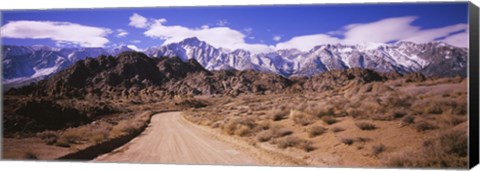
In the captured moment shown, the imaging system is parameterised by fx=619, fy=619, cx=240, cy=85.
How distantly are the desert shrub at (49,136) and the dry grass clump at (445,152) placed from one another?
831cm

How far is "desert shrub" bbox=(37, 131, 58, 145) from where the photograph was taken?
14878 mm

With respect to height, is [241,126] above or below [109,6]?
below

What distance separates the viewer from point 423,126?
41.4ft

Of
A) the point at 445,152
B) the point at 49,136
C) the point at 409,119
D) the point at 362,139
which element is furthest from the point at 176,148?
the point at 445,152

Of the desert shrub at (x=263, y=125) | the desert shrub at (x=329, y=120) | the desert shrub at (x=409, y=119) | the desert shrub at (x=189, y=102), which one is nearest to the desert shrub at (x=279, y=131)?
the desert shrub at (x=263, y=125)

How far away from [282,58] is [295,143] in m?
2.06

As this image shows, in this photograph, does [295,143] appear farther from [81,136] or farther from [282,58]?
[81,136]

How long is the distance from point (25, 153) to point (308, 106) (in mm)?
6877

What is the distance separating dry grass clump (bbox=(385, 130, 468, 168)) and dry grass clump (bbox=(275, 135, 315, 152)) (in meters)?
2.23

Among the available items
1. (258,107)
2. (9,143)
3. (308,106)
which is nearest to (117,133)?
(9,143)

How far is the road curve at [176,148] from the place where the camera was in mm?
14070

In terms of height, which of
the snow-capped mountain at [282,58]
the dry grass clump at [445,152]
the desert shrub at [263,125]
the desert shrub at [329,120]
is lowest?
the dry grass clump at [445,152]

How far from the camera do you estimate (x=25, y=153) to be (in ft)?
48.9

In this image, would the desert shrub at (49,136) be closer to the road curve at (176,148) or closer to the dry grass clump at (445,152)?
the road curve at (176,148)
